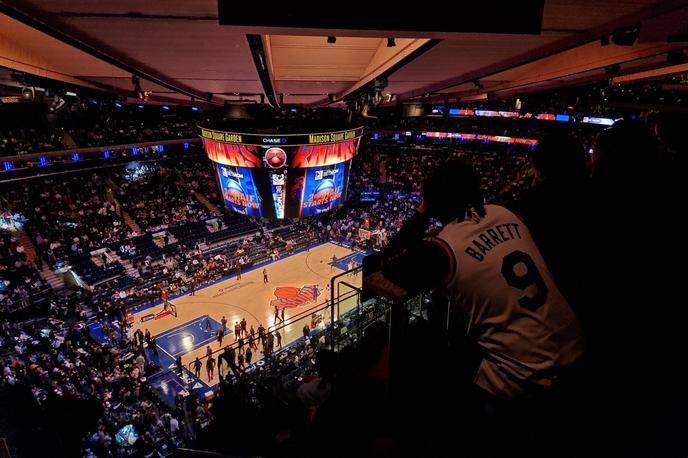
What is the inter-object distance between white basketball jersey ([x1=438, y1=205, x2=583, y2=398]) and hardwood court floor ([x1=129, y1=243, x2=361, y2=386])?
40.1ft

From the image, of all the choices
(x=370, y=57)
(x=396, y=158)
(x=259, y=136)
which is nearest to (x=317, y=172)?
(x=259, y=136)

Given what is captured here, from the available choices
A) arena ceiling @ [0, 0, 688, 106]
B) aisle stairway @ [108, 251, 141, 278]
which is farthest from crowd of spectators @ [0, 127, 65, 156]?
arena ceiling @ [0, 0, 688, 106]

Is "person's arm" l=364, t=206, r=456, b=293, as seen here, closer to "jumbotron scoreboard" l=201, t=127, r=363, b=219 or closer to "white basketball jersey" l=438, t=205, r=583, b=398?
"white basketball jersey" l=438, t=205, r=583, b=398

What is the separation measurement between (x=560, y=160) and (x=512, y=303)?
1091 mm

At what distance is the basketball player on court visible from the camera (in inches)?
72.2

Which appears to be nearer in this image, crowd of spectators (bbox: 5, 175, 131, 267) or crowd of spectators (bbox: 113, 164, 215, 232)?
crowd of spectators (bbox: 5, 175, 131, 267)

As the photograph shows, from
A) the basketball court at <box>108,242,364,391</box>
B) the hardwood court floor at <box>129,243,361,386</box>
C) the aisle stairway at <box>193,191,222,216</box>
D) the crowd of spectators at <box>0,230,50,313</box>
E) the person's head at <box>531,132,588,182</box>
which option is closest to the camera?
the person's head at <box>531,132,588,182</box>

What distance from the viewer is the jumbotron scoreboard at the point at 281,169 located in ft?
43.3

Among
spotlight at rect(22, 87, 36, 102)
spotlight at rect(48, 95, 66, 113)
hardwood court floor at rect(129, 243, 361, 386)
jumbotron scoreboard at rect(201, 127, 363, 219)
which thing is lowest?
hardwood court floor at rect(129, 243, 361, 386)

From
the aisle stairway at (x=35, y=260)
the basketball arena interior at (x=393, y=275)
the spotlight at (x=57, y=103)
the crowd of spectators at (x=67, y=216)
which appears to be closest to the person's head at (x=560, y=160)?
the basketball arena interior at (x=393, y=275)

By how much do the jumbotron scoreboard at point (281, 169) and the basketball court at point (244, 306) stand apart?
12.6 feet

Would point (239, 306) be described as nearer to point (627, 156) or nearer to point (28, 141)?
point (28, 141)

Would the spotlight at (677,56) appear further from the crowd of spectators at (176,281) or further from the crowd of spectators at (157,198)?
the crowd of spectators at (157,198)

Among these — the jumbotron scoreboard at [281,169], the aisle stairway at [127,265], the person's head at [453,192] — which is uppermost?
the person's head at [453,192]
